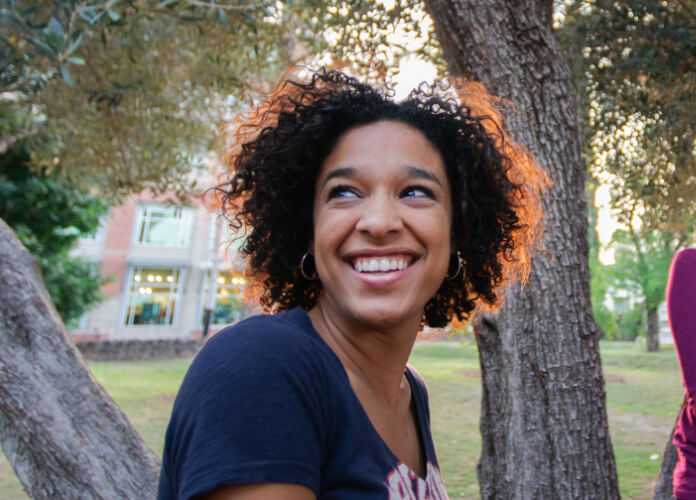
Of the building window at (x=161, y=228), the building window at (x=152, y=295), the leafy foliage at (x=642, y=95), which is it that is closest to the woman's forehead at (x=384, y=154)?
the leafy foliage at (x=642, y=95)

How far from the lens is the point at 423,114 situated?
1.78 meters

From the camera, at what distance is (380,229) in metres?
1.51

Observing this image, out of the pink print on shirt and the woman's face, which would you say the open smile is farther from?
the pink print on shirt

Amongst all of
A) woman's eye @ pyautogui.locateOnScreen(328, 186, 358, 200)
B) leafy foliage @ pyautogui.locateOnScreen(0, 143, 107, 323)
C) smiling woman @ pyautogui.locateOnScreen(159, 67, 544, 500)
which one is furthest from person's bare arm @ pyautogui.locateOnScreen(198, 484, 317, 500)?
leafy foliage @ pyautogui.locateOnScreen(0, 143, 107, 323)

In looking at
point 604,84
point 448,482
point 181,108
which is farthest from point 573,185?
point 181,108

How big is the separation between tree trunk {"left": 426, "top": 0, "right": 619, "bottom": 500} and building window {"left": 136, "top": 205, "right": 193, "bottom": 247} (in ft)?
107

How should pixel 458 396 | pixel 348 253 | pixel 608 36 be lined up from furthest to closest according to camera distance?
pixel 458 396 < pixel 608 36 < pixel 348 253

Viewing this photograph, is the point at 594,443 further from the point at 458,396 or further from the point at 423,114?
the point at 458,396

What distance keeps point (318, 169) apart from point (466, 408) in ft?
36.9

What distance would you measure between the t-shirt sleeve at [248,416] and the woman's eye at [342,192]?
48 centimetres

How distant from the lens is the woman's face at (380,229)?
4.98 feet

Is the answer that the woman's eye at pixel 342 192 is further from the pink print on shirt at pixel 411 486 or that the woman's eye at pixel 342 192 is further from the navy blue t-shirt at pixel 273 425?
the pink print on shirt at pixel 411 486

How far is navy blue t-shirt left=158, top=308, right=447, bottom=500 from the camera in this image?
1062 millimetres

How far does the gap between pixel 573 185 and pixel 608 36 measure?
3.00 m
